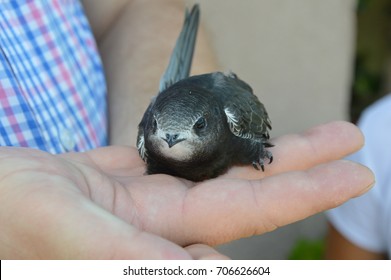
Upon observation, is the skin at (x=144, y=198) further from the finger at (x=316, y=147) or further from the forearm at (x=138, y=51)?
the forearm at (x=138, y=51)

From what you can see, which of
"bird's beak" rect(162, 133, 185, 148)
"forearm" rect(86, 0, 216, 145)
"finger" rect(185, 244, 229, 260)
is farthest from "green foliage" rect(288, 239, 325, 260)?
"finger" rect(185, 244, 229, 260)

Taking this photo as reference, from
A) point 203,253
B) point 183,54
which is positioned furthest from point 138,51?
point 203,253

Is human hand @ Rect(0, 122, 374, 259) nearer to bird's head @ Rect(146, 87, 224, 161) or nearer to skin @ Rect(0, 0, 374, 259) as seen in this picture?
skin @ Rect(0, 0, 374, 259)

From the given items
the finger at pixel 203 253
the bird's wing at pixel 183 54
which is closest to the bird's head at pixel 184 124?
the bird's wing at pixel 183 54

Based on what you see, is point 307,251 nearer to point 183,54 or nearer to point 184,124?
point 183,54

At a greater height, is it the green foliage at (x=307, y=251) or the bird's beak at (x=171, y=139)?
the bird's beak at (x=171, y=139)
